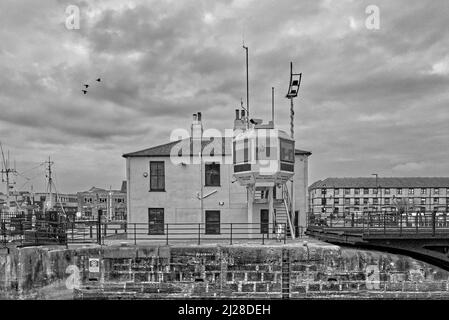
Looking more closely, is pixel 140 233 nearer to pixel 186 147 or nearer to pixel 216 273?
pixel 186 147

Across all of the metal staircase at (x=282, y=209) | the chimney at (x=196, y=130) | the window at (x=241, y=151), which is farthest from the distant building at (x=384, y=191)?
the window at (x=241, y=151)

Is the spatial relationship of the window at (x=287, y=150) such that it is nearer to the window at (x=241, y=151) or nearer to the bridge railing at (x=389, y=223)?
the window at (x=241, y=151)

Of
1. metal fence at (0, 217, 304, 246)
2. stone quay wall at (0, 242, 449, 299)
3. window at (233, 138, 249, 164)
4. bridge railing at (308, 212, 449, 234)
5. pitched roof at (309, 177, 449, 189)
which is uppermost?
window at (233, 138, 249, 164)

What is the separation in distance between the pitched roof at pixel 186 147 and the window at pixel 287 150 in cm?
324

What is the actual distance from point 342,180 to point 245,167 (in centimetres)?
10384

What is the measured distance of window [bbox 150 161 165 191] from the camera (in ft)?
84.7

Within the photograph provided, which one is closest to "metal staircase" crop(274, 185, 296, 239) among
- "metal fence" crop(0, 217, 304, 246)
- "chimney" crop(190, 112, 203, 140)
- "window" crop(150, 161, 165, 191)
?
"metal fence" crop(0, 217, 304, 246)

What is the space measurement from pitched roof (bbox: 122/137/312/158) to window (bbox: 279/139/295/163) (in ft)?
10.6

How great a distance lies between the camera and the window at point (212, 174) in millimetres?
25734

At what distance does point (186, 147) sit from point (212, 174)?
2275 mm

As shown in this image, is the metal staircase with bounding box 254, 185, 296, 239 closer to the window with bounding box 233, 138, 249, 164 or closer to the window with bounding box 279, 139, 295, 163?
the window with bounding box 279, 139, 295, 163
